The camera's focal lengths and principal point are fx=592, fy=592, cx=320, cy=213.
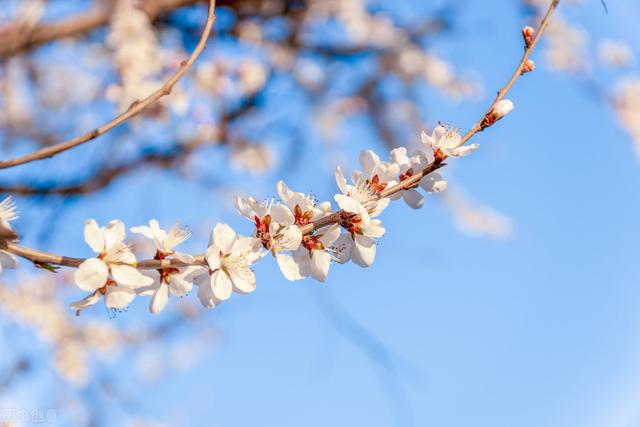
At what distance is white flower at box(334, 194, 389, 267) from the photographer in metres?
1.06

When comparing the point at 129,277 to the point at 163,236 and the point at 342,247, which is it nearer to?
the point at 163,236

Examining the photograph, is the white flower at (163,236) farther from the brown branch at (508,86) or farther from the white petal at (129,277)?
the brown branch at (508,86)

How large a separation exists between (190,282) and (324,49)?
11.9 ft

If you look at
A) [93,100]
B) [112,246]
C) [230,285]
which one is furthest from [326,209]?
[93,100]

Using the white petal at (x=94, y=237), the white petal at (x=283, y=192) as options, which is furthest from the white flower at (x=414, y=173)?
the white petal at (x=94, y=237)

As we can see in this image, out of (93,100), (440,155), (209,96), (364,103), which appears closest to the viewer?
(440,155)

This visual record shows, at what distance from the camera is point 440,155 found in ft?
3.74

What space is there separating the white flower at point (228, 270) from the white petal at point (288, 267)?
0.05 metres

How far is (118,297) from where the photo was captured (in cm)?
102

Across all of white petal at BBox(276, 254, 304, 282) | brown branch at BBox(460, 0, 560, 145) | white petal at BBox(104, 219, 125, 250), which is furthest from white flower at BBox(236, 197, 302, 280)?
brown branch at BBox(460, 0, 560, 145)

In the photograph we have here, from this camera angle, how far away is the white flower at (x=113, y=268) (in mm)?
999

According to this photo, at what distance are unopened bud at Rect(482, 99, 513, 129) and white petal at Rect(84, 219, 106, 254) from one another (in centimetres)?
72

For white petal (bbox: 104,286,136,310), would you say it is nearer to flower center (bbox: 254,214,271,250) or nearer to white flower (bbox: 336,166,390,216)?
flower center (bbox: 254,214,271,250)

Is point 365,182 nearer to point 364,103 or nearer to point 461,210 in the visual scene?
point 364,103
